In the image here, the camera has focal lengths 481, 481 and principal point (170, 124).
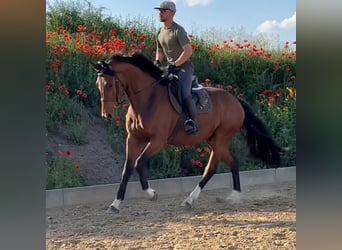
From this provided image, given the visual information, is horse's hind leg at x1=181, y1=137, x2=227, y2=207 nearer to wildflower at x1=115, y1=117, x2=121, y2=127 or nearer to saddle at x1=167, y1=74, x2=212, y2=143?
saddle at x1=167, y1=74, x2=212, y2=143

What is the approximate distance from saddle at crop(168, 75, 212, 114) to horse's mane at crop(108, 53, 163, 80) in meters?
0.17

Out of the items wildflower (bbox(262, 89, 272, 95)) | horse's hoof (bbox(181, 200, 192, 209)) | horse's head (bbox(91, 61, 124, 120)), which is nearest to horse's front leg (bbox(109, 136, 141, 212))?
horse's head (bbox(91, 61, 124, 120))

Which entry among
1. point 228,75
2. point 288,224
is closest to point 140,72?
point 288,224

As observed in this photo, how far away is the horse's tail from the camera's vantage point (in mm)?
5602

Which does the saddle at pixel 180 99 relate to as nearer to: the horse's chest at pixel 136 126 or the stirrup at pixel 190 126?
the stirrup at pixel 190 126

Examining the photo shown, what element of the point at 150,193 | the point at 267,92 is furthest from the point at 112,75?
the point at 267,92

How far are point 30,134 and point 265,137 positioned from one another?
5.04 metres

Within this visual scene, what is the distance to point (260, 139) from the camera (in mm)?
5629

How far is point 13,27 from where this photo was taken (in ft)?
2.39

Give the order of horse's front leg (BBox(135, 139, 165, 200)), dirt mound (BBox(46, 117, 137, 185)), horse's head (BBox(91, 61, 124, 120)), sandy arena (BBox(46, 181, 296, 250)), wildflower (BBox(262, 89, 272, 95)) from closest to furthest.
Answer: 1. sandy arena (BBox(46, 181, 296, 250))
2. horse's head (BBox(91, 61, 124, 120))
3. horse's front leg (BBox(135, 139, 165, 200))
4. dirt mound (BBox(46, 117, 137, 185))
5. wildflower (BBox(262, 89, 272, 95))

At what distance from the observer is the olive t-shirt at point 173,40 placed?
4762mm

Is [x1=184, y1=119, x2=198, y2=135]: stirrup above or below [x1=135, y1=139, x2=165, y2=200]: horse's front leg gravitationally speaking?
above

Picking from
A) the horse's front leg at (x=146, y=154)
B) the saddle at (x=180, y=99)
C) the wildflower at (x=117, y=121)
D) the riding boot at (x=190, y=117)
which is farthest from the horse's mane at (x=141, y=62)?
→ the wildflower at (x=117, y=121)

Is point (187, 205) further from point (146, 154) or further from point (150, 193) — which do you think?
point (146, 154)
